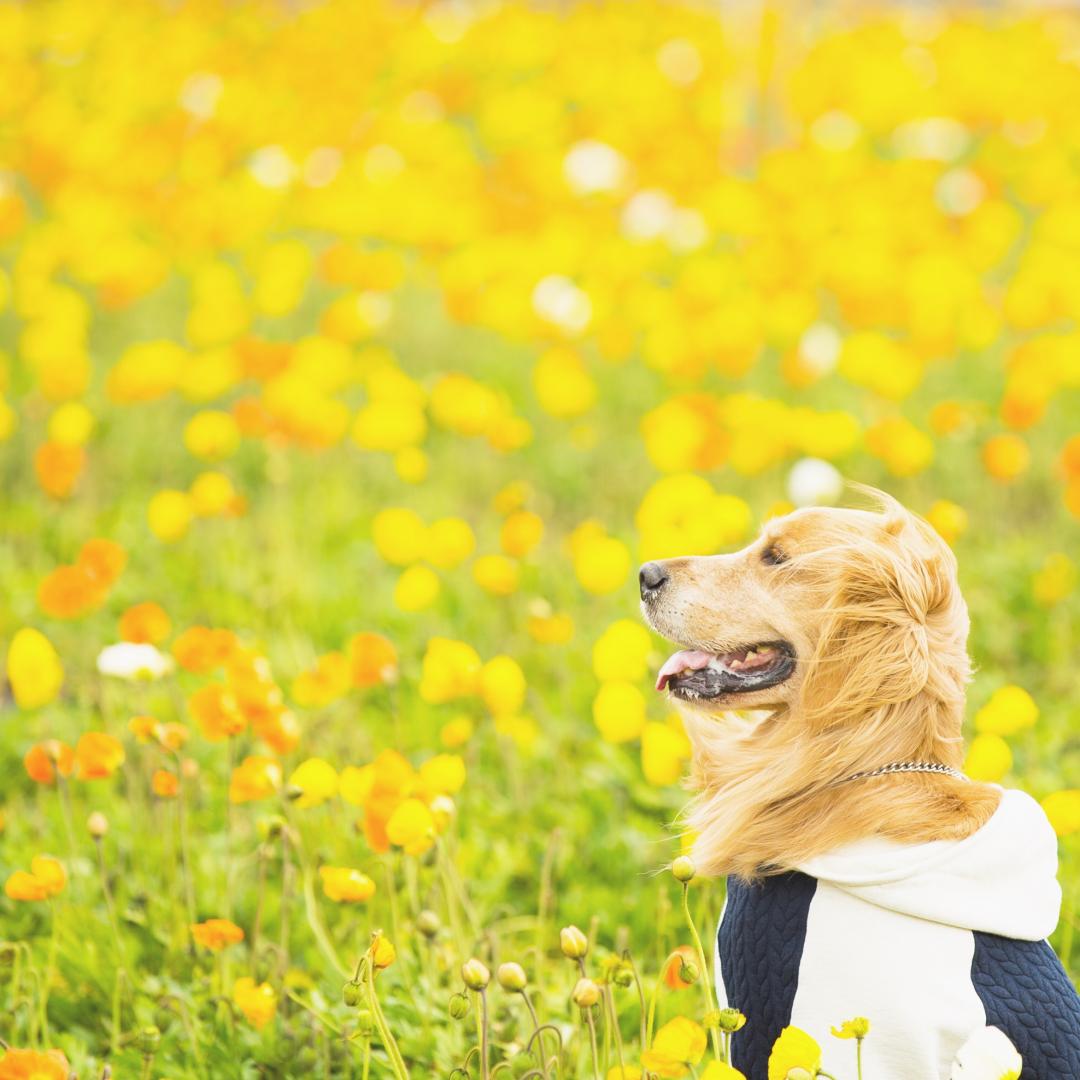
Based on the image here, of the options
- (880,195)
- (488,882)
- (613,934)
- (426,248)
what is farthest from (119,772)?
(880,195)

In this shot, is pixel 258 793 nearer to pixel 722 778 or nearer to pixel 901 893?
pixel 722 778

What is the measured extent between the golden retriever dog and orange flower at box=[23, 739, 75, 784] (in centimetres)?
153

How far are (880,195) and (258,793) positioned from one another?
6348mm

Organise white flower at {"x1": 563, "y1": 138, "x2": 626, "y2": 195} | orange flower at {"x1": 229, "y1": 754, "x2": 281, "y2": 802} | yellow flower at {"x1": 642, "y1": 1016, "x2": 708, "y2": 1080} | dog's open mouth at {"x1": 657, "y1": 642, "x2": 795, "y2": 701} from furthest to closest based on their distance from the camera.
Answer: white flower at {"x1": 563, "y1": 138, "x2": 626, "y2": 195} < orange flower at {"x1": 229, "y1": 754, "x2": 281, "y2": 802} < dog's open mouth at {"x1": 657, "y1": 642, "x2": 795, "y2": 701} < yellow flower at {"x1": 642, "y1": 1016, "x2": 708, "y2": 1080}

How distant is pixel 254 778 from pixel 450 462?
12.8ft

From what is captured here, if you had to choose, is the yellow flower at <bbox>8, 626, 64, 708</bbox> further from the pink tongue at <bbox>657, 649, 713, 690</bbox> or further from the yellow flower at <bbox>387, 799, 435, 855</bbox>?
the pink tongue at <bbox>657, 649, 713, 690</bbox>

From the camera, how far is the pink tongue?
282 cm

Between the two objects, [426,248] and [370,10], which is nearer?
[426,248]

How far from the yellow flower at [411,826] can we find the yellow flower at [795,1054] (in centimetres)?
98

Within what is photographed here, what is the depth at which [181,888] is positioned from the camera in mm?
3916

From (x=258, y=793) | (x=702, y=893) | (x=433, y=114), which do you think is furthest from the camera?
(x=433, y=114)

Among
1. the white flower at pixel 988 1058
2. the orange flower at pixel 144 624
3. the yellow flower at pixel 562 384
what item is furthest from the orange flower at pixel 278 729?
the yellow flower at pixel 562 384

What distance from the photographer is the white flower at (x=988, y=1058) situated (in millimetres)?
2227

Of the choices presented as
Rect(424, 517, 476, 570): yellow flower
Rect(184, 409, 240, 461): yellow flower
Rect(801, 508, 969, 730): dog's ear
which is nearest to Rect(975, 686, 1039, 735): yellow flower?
Rect(801, 508, 969, 730): dog's ear
